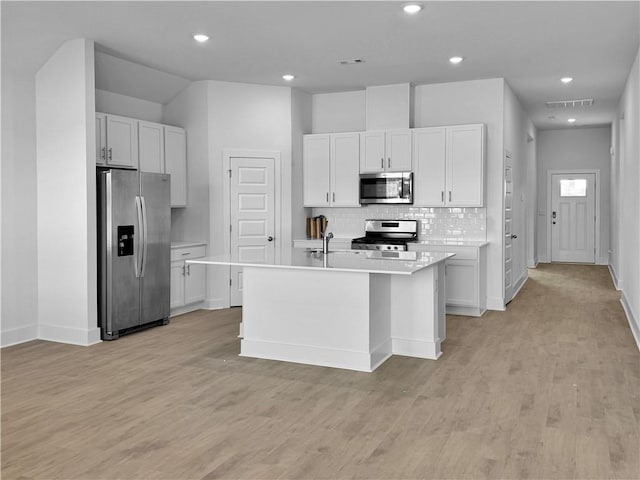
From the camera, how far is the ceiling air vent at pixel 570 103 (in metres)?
8.70

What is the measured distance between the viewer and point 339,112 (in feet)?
26.0

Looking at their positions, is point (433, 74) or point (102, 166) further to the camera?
point (433, 74)

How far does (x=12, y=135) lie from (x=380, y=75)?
156 inches

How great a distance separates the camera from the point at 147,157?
6543mm

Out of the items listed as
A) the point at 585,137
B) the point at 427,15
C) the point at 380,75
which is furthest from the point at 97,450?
the point at 585,137

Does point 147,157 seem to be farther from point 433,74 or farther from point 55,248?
point 433,74

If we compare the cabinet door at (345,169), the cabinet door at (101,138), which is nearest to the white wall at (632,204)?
the cabinet door at (345,169)

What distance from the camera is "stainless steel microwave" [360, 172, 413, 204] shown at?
284 inches

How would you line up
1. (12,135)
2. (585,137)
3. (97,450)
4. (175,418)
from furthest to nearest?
(585,137) < (12,135) < (175,418) < (97,450)

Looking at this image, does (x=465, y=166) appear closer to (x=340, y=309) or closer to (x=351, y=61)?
(x=351, y=61)

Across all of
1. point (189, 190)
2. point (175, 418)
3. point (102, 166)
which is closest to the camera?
point (175, 418)

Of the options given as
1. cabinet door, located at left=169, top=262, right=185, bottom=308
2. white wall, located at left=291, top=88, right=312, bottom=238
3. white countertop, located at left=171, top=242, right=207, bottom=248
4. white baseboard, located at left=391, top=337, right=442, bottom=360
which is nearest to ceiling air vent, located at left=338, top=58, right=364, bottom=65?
white wall, located at left=291, top=88, right=312, bottom=238

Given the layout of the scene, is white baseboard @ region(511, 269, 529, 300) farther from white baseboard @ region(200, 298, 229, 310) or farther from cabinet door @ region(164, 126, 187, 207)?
cabinet door @ region(164, 126, 187, 207)

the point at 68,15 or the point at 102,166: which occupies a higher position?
the point at 68,15
